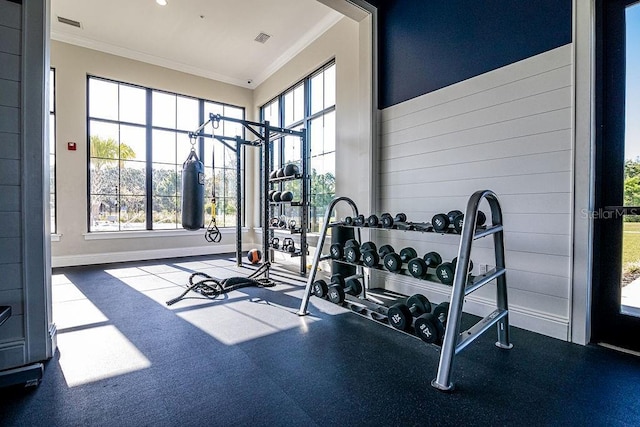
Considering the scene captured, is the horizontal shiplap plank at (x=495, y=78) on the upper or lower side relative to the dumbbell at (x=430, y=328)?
upper

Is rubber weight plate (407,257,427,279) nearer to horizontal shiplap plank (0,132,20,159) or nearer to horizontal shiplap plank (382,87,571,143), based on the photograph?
horizontal shiplap plank (382,87,571,143)

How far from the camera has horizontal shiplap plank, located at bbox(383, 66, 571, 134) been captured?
2297 mm

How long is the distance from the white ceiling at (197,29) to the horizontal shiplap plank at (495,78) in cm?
222

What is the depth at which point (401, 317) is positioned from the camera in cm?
207

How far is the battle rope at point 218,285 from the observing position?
3435 mm

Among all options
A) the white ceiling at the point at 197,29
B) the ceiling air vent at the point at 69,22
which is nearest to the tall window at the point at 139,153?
the white ceiling at the point at 197,29

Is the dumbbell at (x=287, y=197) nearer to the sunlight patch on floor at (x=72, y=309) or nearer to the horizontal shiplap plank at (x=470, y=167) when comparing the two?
the horizontal shiplap plank at (x=470, y=167)

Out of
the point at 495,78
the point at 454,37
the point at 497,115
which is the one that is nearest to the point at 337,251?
the point at 497,115

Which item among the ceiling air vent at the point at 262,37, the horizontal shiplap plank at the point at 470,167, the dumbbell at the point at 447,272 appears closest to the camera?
the dumbbell at the point at 447,272

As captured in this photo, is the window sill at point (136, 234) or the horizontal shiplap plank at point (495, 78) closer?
the horizontal shiplap plank at point (495, 78)

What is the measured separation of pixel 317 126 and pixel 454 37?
252 cm

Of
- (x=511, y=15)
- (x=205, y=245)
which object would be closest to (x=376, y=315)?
(x=511, y=15)

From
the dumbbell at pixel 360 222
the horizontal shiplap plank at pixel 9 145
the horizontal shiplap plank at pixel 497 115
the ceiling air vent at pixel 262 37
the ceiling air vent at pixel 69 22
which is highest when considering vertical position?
the ceiling air vent at pixel 69 22

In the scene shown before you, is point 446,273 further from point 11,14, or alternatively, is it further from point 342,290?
point 11,14
